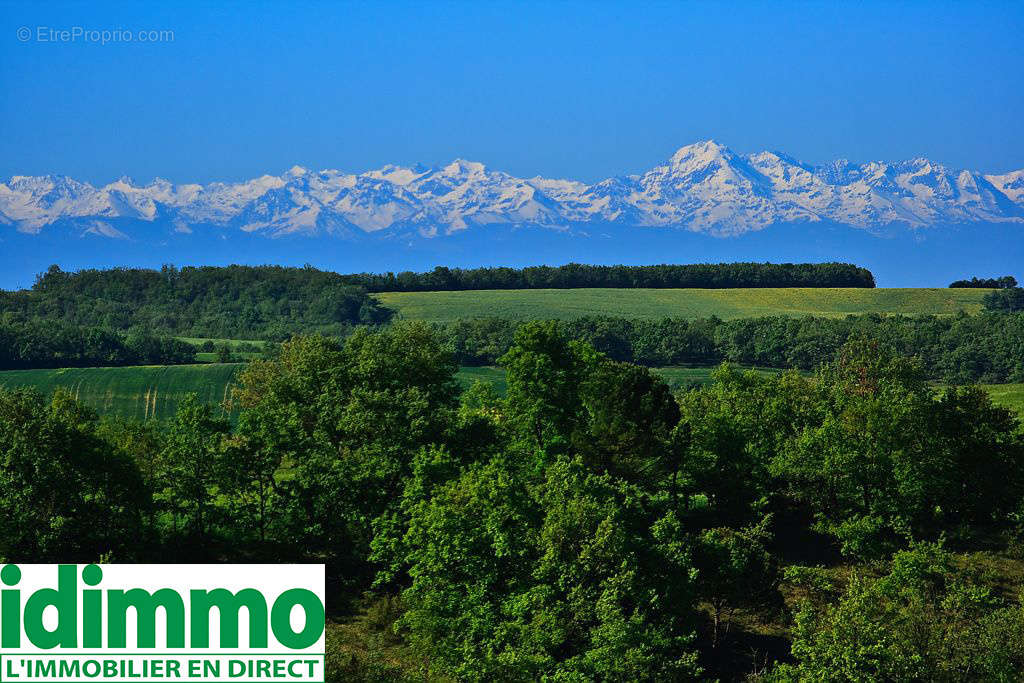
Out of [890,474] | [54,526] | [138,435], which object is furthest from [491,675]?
[138,435]

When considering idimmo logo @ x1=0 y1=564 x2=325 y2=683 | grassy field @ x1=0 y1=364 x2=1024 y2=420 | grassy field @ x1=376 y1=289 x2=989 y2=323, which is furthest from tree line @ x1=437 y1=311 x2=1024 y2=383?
idimmo logo @ x1=0 y1=564 x2=325 y2=683

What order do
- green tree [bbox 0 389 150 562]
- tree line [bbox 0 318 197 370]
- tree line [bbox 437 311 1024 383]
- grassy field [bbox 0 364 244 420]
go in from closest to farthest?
green tree [bbox 0 389 150 562] → grassy field [bbox 0 364 244 420] → tree line [bbox 0 318 197 370] → tree line [bbox 437 311 1024 383]

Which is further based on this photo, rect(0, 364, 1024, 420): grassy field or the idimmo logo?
rect(0, 364, 1024, 420): grassy field

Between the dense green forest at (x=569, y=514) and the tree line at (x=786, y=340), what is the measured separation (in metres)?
81.3

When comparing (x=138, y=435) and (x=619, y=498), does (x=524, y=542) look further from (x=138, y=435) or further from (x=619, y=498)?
(x=138, y=435)

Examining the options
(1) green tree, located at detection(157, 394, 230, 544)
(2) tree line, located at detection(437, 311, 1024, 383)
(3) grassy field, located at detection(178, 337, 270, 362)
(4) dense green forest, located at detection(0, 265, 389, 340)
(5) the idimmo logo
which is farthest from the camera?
(4) dense green forest, located at detection(0, 265, 389, 340)

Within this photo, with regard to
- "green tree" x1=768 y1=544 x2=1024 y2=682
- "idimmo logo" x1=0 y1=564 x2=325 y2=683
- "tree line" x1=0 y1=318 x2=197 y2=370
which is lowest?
"green tree" x1=768 y1=544 x2=1024 y2=682

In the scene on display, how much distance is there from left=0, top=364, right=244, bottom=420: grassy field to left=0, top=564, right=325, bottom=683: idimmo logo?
8652 centimetres

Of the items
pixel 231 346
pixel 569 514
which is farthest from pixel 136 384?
pixel 569 514

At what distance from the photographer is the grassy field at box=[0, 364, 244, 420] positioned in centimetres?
12106

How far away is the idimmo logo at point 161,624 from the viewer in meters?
31.6

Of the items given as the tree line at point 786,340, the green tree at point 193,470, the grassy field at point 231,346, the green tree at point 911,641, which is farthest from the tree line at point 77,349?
the green tree at point 911,641

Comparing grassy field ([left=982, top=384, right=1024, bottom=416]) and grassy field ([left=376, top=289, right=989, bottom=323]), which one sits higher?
grassy field ([left=376, top=289, right=989, bottom=323])

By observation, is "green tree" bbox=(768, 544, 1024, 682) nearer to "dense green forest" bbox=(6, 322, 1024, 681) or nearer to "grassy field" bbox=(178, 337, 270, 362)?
"dense green forest" bbox=(6, 322, 1024, 681)
